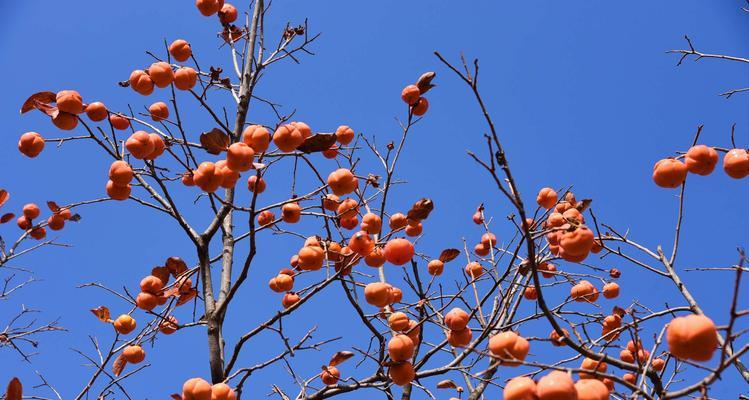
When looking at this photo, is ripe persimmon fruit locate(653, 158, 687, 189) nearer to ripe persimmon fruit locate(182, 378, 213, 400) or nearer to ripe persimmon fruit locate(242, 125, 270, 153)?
ripe persimmon fruit locate(242, 125, 270, 153)

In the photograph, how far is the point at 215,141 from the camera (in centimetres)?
Result: 238

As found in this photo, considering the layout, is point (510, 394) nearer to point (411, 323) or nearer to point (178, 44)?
point (411, 323)

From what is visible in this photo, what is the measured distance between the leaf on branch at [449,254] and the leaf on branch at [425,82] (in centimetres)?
101

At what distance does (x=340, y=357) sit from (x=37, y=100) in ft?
6.78

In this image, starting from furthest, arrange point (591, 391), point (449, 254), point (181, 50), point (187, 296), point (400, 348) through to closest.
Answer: point (181, 50)
point (449, 254)
point (187, 296)
point (400, 348)
point (591, 391)

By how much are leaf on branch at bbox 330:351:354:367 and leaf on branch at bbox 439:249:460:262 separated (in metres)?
0.84

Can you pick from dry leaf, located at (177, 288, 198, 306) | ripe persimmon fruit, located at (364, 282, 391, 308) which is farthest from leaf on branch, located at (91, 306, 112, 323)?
ripe persimmon fruit, located at (364, 282, 391, 308)

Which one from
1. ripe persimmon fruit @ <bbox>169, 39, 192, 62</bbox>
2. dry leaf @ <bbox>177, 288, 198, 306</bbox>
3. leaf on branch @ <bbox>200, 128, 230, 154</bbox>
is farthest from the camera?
ripe persimmon fruit @ <bbox>169, 39, 192, 62</bbox>

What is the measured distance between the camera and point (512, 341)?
1.74 meters

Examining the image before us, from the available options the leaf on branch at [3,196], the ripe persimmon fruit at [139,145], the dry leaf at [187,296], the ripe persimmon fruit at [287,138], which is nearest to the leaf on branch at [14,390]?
the dry leaf at [187,296]

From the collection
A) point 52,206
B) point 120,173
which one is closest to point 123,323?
point 52,206

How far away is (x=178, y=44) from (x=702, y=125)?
10.1 feet

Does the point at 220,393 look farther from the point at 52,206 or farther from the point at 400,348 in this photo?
the point at 52,206

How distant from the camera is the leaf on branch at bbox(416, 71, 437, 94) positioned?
124 inches
